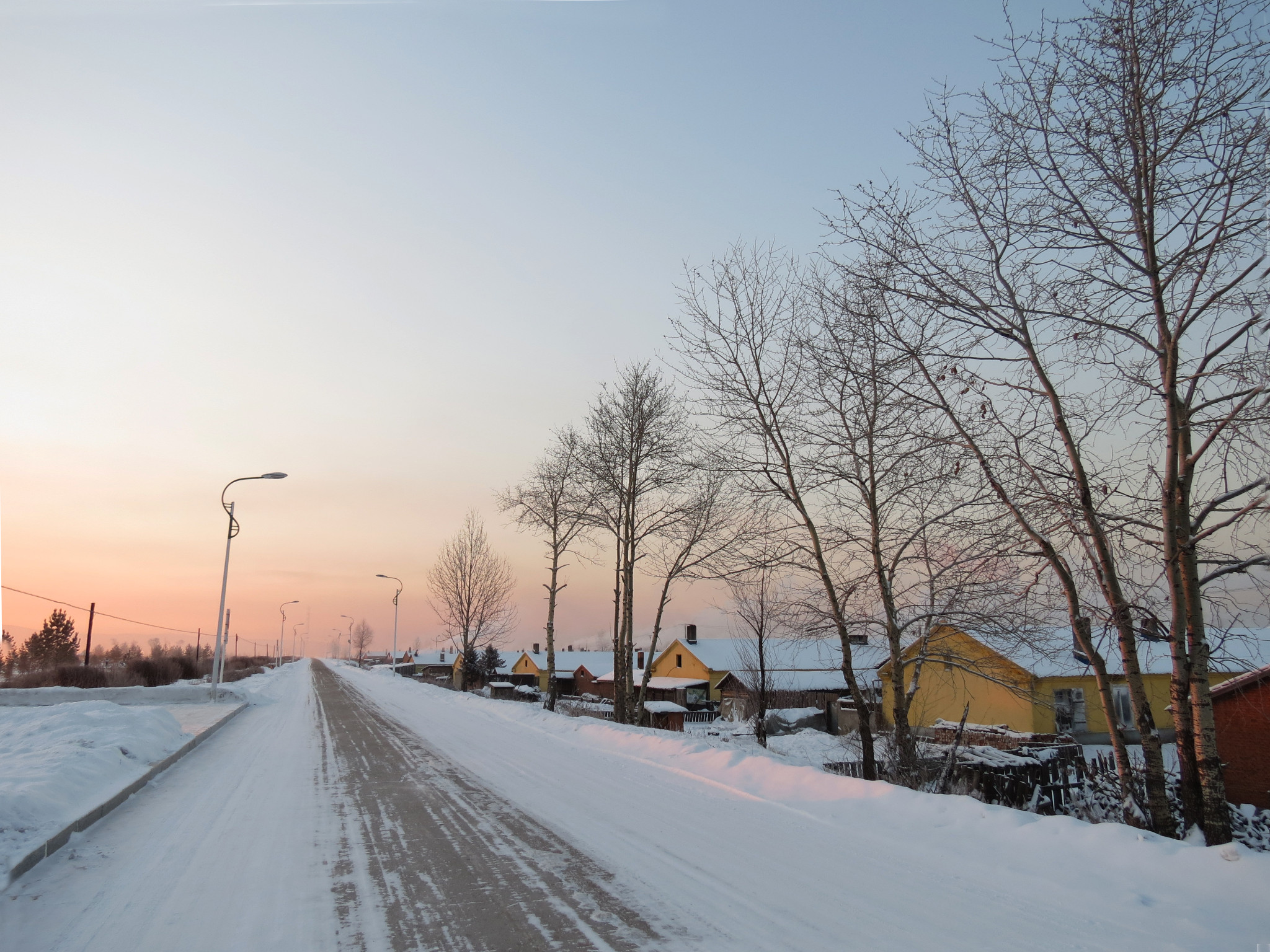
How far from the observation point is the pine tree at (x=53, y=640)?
78.9m

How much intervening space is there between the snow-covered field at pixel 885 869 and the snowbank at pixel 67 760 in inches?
189

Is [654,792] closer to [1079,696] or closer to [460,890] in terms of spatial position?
[460,890]

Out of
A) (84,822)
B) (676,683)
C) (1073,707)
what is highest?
(84,822)

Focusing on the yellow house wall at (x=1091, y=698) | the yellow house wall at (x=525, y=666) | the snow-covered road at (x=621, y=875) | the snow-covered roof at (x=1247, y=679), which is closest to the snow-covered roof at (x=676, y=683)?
the yellow house wall at (x=1091, y=698)

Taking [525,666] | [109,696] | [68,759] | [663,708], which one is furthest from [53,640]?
[68,759]

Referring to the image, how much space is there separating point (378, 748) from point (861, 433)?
11623 mm

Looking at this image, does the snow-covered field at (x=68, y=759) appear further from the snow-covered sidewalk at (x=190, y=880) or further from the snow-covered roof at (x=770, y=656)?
the snow-covered roof at (x=770, y=656)

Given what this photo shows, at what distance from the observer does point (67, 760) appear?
9.38 m

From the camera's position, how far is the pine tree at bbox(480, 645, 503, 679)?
6319cm

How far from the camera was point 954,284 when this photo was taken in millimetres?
8578

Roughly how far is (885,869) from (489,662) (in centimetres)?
6128

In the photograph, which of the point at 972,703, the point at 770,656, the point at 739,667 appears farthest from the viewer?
the point at 739,667

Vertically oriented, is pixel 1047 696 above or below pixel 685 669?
above

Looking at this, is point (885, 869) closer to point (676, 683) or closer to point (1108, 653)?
point (1108, 653)
